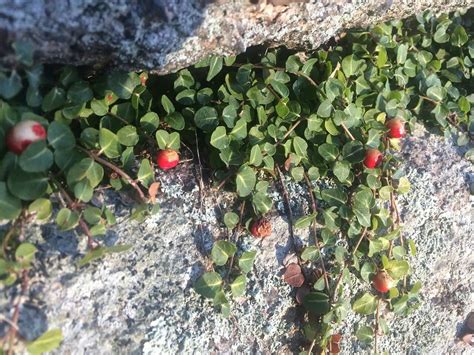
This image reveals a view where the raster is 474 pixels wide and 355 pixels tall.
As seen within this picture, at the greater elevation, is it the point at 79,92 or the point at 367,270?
the point at 79,92

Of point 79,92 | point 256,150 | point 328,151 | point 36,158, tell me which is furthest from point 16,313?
point 328,151

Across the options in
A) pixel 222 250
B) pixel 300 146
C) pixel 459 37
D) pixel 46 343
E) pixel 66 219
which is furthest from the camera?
pixel 459 37

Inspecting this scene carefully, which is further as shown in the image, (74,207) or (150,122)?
(150,122)

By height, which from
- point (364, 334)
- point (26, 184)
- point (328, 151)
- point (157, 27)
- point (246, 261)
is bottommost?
point (364, 334)

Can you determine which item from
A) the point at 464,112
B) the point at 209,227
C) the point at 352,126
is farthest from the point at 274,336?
the point at 464,112

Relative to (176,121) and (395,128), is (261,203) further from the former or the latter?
(395,128)

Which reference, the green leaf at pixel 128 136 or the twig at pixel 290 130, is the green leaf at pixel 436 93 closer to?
the twig at pixel 290 130

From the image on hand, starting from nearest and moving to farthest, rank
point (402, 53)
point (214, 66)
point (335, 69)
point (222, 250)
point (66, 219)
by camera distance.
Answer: point (66, 219) → point (222, 250) → point (214, 66) → point (335, 69) → point (402, 53)
